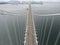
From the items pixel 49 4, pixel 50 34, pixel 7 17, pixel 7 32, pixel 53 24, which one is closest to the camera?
pixel 50 34

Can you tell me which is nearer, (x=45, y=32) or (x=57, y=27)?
(x=45, y=32)

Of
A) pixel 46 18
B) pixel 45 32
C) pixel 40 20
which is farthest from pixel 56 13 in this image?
pixel 45 32

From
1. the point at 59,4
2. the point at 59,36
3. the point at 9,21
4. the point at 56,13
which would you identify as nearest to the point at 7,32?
the point at 9,21

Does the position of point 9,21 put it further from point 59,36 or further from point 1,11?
point 59,36

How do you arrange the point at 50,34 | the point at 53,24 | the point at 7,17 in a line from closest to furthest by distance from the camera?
the point at 50,34 → the point at 53,24 → the point at 7,17

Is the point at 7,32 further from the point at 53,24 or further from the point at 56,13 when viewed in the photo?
the point at 56,13

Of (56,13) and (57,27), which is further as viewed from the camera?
(56,13)

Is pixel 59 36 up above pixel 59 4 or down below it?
below

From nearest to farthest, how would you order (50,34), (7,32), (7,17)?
(50,34) → (7,32) → (7,17)

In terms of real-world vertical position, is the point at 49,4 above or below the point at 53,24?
above
